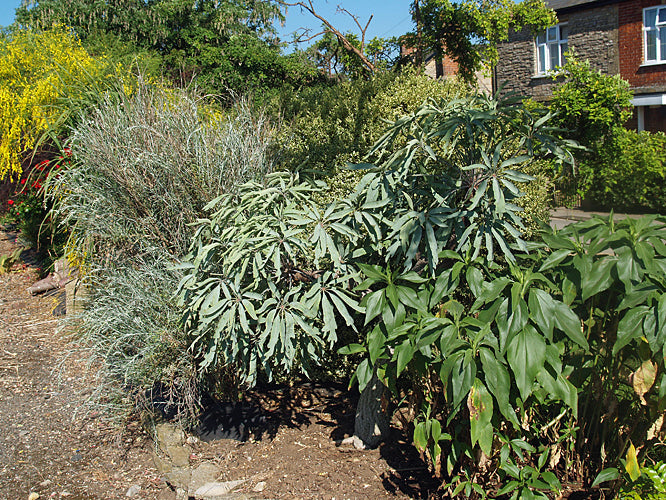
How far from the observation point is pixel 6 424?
12.9 ft

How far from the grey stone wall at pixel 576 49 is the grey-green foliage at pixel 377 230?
1738cm

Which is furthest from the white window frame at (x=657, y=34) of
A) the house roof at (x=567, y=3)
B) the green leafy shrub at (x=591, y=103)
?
the green leafy shrub at (x=591, y=103)

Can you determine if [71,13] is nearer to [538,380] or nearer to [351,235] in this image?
[351,235]

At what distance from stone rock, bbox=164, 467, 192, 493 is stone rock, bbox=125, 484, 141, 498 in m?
0.16

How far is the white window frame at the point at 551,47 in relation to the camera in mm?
20297

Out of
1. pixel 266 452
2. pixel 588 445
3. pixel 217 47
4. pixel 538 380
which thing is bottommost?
pixel 266 452

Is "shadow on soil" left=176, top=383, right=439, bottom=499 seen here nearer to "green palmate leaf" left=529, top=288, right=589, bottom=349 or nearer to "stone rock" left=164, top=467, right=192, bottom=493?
"stone rock" left=164, top=467, right=192, bottom=493

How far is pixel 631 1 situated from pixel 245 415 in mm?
20325

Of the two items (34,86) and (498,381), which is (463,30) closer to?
(34,86)

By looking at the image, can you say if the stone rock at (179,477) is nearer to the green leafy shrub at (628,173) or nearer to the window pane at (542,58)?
the green leafy shrub at (628,173)

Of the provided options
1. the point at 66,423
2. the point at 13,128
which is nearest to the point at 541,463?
the point at 66,423

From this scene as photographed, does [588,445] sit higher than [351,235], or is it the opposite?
[351,235]

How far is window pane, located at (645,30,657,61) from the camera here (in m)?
17.9

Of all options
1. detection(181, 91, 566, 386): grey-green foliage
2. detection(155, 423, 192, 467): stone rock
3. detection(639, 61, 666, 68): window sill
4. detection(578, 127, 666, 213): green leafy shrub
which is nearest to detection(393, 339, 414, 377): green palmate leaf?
detection(181, 91, 566, 386): grey-green foliage
